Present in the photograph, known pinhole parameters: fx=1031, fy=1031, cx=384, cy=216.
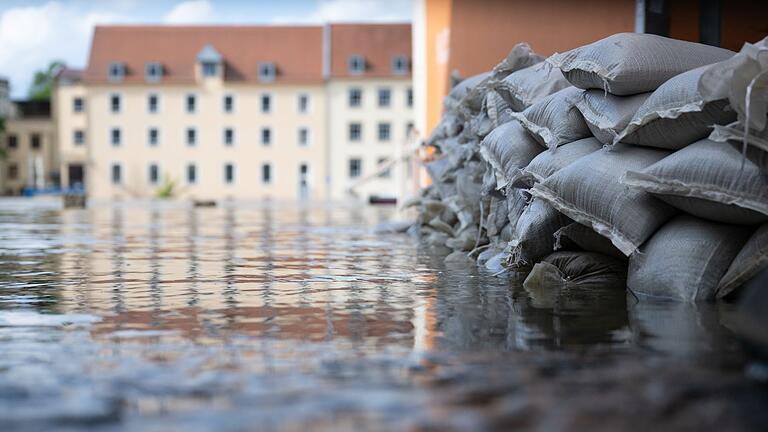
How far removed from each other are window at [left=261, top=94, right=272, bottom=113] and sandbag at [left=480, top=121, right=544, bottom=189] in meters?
47.9

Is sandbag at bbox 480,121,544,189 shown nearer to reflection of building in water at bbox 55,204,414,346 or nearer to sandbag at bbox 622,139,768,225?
reflection of building in water at bbox 55,204,414,346

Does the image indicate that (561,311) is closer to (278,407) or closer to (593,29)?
(278,407)

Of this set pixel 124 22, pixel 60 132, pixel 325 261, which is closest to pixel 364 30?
pixel 124 22

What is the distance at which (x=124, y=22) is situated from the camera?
55844 millimetres

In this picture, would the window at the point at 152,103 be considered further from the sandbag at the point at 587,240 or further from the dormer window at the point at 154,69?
the sandbag at the point at 587,240

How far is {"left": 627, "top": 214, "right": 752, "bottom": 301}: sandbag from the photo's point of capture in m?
3.98

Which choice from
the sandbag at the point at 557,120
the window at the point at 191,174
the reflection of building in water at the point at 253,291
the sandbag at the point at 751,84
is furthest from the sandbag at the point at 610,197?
the window at the point at 191,174

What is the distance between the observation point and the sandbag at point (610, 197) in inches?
169

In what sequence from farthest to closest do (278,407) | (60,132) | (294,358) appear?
(60,132) < (294,358) < (278,407)

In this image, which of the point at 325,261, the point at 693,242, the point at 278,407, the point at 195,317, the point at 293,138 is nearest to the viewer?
the point at 278,407

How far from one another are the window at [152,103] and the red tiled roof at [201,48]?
100 cm

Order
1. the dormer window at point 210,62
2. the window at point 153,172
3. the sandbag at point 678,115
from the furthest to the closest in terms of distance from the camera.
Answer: the window at point 153,172, the dormer window at point 210,62, the sandbag at point 678,115

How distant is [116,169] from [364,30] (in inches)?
589

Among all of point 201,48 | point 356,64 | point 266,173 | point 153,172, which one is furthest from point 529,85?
point 201,48
